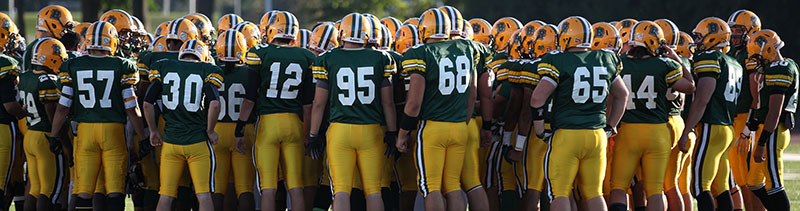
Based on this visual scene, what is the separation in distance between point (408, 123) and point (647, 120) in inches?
69.3

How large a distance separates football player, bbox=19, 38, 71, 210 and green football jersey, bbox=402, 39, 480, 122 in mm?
2839

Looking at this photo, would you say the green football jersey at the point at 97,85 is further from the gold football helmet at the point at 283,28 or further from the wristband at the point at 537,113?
the wristband at the point at 537,113

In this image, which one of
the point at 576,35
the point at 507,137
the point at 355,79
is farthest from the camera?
the point at 507,137

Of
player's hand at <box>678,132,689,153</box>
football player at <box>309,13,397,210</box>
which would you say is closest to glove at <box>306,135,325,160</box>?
football player at <box>309,13,397,210</box>

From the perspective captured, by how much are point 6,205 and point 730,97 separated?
6114mm

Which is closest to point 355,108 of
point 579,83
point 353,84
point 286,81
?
point 353,84

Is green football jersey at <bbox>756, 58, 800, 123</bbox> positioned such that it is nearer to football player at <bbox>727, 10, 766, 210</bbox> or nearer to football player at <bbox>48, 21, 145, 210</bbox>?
football player at <bbox>727, 10, 766, 210</bbox>

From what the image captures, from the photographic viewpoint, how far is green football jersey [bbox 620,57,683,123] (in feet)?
24.3

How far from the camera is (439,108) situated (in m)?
7.30

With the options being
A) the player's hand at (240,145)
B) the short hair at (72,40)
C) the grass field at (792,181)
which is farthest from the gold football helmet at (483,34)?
the short hair at (72,40)

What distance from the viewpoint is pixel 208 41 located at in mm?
9375

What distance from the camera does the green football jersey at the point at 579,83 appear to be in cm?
697

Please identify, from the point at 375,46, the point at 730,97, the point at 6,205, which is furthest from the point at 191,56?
the point at 730,97

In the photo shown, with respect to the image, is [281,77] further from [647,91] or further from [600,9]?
[600,9]
